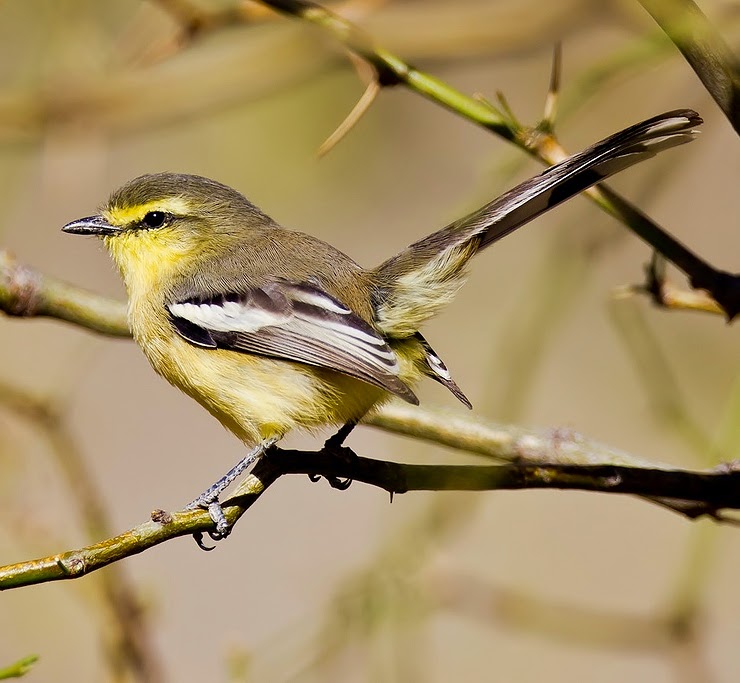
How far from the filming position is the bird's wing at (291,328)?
10.4 ft

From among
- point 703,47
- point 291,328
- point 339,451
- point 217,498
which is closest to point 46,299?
point 291,328

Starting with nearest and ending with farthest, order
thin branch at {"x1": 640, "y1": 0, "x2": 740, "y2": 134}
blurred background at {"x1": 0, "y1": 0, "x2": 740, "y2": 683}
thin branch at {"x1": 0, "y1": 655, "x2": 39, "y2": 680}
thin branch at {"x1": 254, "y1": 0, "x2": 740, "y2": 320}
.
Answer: thin branch at {"x1": 0, "y1": 655, "x2": 39, "y2": 680} → thin branch at {"x1": 640, "y1": 0, "x2": 740, "y2": 134} → thin branch at {"x1": 254, "y1": 0, "x2": 740, "y2": 320} → blurred background at {"x1": 0, "y1": 0, "x2": 740, "y2": 683}

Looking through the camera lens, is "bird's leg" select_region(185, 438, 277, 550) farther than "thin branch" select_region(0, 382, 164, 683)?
No

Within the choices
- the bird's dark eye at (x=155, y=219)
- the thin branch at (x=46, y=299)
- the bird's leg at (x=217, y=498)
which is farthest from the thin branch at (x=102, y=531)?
the bird's dark eye at (x=155, y=219)

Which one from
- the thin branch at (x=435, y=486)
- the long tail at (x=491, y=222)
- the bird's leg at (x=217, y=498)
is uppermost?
the long tail at (x=491, y=222)

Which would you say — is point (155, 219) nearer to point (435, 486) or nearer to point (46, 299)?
point (46, 299)

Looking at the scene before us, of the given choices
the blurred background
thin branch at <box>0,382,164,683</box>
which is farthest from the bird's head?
thin branch at <box>0,382,164,683</box>

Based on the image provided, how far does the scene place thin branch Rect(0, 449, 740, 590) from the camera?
2.08m

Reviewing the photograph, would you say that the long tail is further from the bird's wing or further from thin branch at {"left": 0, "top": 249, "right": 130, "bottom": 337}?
thin branch at {"left": 0, "top": 249, "right": 130, "bottom": 337}

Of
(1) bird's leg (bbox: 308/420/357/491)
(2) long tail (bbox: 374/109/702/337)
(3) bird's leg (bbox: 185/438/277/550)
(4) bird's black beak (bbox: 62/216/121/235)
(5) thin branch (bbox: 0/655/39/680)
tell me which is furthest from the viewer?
(4) bird's black beak (bbox: 62/216/121/235)

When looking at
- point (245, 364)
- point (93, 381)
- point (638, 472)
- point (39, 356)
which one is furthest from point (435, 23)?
point (93, 381)

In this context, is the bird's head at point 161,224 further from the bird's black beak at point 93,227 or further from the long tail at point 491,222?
the long tail at point 491,222

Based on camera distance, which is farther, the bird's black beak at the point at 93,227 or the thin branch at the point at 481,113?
the bird's black beak at the point at 93,227

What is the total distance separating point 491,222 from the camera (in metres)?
3.21
